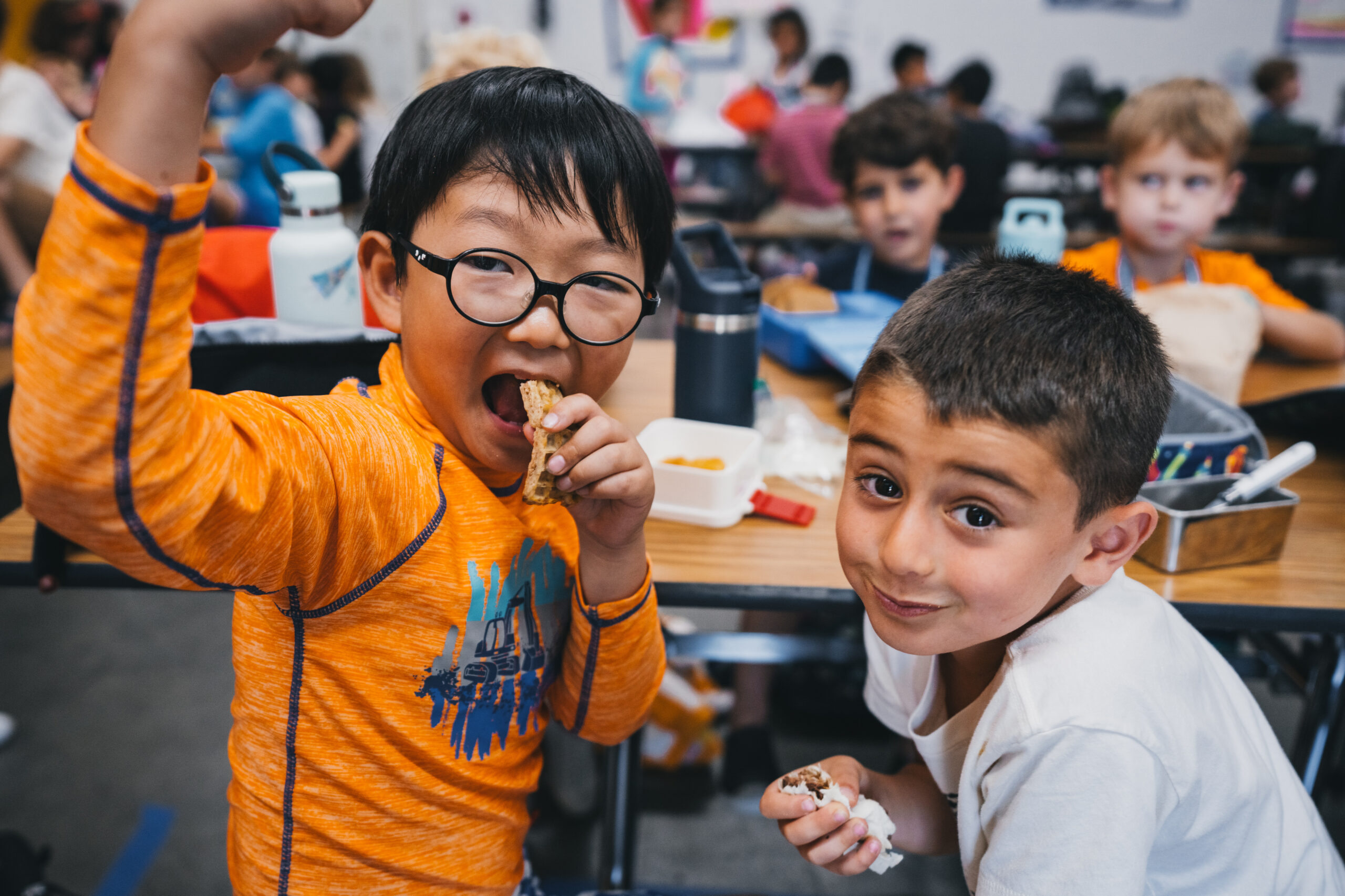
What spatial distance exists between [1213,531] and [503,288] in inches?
37.9

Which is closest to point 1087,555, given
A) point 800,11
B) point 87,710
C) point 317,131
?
point 87,710

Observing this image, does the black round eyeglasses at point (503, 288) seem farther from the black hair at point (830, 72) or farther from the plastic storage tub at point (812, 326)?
the black hair at point (830, 72)

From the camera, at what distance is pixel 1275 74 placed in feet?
20.4

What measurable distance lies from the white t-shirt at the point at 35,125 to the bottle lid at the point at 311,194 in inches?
106

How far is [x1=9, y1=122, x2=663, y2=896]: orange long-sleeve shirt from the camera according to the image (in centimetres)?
51

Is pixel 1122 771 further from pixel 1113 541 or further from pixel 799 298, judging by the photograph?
pixel 799 298

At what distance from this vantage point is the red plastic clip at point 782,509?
128 centimetres

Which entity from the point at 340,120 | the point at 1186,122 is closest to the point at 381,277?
the point at 1186,122

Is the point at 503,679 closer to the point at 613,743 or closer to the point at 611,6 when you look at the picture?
the point at 613,743

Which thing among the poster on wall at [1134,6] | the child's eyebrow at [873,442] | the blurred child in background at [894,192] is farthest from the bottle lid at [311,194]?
the poster on wall at [1134,6]

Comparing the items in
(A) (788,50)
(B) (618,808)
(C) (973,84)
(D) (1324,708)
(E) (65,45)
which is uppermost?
(A) (788,50)

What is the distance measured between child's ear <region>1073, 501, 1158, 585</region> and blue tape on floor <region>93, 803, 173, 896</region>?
1834 mm

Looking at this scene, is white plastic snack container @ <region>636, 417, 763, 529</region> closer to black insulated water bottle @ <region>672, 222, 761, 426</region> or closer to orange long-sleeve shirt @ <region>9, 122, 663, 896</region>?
black insulated water bottle @ <region>672, 222, 761, 426</region>

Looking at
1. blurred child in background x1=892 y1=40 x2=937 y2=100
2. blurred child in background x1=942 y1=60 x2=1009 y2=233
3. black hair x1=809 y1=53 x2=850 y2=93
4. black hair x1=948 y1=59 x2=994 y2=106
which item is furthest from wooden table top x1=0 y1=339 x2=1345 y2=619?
blurred child in background x1=892 y1=40 x2=937 y2=100
